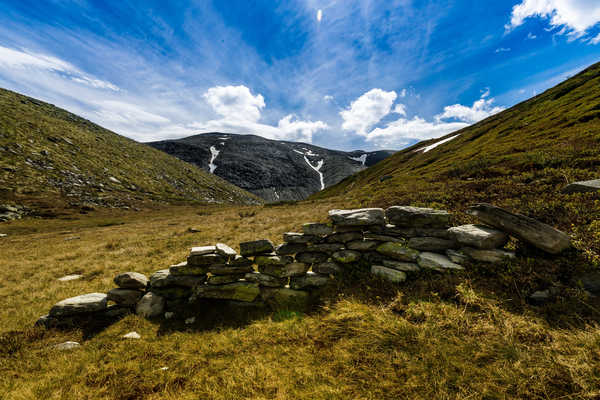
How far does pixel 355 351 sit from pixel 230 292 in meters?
4.53

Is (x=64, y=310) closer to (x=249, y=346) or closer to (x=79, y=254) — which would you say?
(x=249, y=346)

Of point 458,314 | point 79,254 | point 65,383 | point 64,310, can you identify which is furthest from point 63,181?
point 458,314

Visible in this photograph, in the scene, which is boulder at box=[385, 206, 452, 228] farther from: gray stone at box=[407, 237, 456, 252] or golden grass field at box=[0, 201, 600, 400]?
golden grass field at box=[0, 201, 600, 400]

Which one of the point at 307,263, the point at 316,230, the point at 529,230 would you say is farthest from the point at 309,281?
the point at 529,230

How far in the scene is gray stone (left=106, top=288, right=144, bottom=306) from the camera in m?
7.30

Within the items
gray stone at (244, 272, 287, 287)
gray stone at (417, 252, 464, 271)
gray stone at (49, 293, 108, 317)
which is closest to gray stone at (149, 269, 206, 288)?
gray stone at (49, 293, 108, 317)

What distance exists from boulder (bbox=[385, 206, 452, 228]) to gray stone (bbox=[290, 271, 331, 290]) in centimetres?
349

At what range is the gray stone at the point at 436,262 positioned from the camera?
6699 millimetres

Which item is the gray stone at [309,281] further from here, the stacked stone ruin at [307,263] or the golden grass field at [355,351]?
the golden grass field at [355,351]

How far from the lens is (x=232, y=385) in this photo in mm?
4441

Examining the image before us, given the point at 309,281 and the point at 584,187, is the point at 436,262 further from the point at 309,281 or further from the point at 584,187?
the point at 584,187

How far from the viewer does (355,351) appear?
16.5 ft

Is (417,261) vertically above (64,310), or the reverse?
(417,261)

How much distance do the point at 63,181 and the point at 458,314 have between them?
74.2 m
